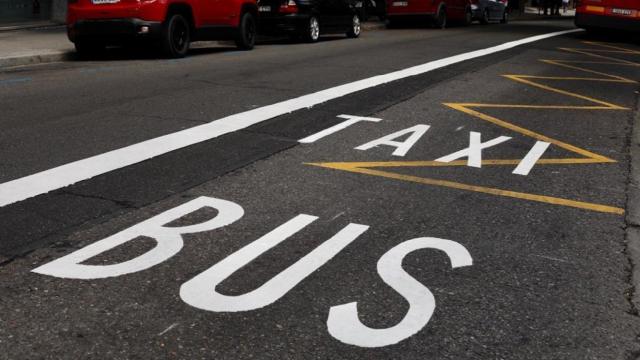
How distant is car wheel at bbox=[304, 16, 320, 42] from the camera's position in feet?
62.1

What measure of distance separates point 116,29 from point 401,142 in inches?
310

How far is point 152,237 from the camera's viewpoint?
4.03 metres

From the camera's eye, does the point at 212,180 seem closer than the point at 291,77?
Yes

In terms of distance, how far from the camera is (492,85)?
10.9 metres

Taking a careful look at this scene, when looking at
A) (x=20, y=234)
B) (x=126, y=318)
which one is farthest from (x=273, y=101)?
(x=126, y=318)

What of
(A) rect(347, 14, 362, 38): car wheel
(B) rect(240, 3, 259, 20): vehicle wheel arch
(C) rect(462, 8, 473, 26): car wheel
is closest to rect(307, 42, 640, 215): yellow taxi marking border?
(B) rect(240, 3, 259, 20): vehicle wheel arch

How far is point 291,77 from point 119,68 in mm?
2885

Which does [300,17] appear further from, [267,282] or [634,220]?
[267,282]

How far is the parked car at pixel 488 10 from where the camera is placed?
106ft

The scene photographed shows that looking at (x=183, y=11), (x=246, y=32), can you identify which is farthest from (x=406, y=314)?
(x=246, y=32)

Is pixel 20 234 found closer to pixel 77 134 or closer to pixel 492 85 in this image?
pixel 77 134

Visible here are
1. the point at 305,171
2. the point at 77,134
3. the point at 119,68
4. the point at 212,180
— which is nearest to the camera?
the point at 212,180

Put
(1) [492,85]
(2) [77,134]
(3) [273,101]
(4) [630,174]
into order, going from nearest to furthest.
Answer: (4) [630,174] → (2) [77,134] → (3) [273,101] → (1) [492,85]

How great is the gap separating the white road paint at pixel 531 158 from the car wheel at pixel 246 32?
10225 mm
